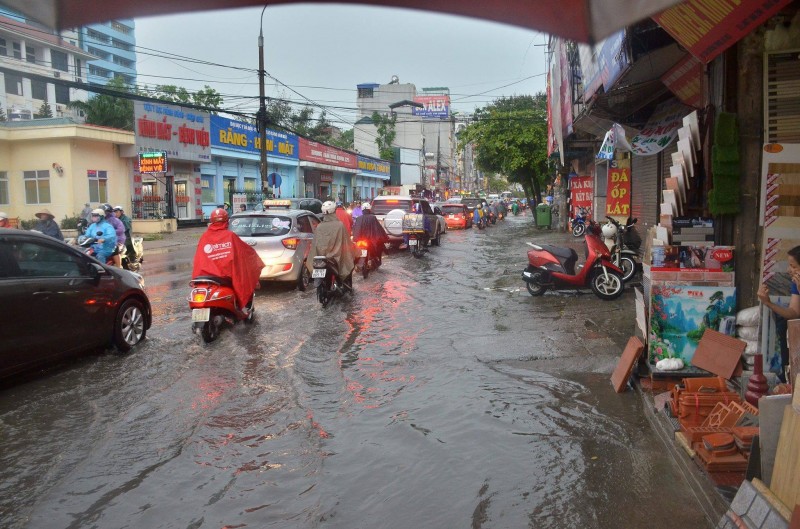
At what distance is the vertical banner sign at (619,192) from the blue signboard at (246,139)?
73.1ft

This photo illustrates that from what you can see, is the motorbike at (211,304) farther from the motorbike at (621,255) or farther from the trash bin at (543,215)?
the trash bin at (543,215)

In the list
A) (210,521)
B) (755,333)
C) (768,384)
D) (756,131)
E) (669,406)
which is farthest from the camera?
(756,131)

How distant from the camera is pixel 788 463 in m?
3.07

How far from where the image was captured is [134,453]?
4.88 m

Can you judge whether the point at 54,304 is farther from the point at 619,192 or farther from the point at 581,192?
the point at 581,192

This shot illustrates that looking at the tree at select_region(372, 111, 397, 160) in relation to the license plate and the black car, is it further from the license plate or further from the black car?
the black car

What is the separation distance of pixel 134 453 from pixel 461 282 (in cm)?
993

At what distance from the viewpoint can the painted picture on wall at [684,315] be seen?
575 cm

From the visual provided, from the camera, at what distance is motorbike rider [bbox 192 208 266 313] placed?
28.2 ft

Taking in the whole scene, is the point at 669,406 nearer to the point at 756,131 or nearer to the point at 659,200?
the point at 756,131

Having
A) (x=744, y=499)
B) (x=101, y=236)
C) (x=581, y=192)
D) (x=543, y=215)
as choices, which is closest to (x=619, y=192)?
(x=581, y=192)

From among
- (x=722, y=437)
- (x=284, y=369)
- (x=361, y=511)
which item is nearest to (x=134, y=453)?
(x=361, y=511)

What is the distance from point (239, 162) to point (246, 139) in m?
1.65

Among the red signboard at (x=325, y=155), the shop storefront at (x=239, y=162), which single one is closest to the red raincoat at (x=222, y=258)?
the shop storefront at (x=239, y=162)
